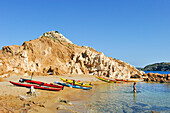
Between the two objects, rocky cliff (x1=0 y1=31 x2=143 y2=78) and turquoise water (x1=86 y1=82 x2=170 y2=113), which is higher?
rocky cliff (x1=0 y1=31 x2=143 y2=78)

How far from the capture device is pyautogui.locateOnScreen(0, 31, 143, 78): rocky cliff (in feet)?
116

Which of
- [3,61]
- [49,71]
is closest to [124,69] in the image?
[49,71]

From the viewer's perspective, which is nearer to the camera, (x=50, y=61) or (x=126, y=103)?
(x=126, y=103)

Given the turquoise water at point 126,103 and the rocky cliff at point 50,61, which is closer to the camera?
the turquoise water at point 126,103

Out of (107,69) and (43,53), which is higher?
(43,53)

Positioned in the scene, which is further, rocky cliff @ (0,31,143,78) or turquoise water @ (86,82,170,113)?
rocky cliff @ (0,31,143,78)

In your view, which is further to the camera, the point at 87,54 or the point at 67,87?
the point at 87,54

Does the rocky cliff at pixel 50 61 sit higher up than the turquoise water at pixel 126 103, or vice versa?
the rocky cliff at pixel 50 61

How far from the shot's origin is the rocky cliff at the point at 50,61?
35216 mm

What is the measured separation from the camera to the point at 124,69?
53.4 metres

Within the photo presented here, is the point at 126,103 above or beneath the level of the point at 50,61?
beneath

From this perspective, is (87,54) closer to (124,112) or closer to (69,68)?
(69,68)

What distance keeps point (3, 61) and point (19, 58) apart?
4166mm

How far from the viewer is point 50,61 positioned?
141 feet
